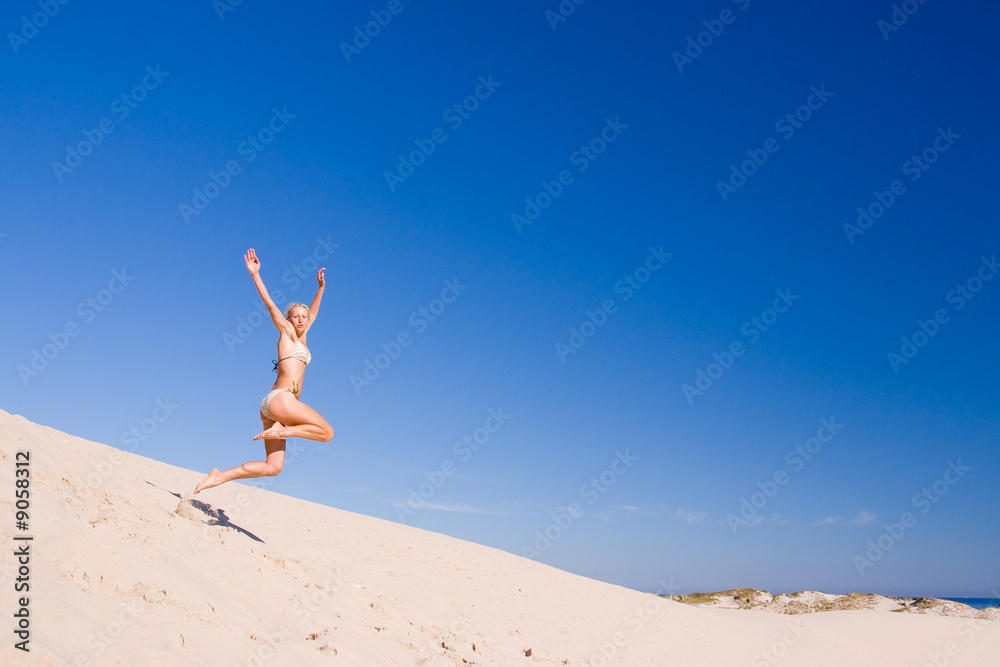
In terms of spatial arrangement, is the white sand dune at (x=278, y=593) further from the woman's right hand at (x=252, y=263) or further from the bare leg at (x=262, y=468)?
the woman's right hand at (x=252, y=263)

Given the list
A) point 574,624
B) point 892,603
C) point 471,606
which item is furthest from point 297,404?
point 892,603

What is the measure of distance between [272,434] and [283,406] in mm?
364

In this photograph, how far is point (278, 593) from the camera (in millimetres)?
6262


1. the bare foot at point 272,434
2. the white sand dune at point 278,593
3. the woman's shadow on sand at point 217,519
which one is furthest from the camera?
the woman's shadow on sand at point 217,519

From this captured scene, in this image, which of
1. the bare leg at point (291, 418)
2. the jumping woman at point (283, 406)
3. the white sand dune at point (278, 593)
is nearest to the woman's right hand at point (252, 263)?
the jumping woman at point (283, 406)

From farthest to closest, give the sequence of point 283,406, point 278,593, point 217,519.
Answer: point 217,519 → point 283,406 → point 278,593

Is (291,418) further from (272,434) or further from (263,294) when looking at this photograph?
(263,294)

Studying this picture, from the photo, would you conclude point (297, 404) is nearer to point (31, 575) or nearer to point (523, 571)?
point (31, 575)

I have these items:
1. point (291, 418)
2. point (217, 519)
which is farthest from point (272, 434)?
point (217, 519)

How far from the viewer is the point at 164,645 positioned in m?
4.04

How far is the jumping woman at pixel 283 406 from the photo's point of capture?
23.3 ft

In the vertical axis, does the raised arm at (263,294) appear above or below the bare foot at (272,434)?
above

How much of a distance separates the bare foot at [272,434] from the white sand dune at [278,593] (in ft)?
4.21

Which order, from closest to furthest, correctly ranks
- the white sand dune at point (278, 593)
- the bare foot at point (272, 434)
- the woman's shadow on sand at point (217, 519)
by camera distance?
the white sand dune at point (278, 593), the bare foot at point (272, 434), the woman's shadow on sand at point (217, 519)
